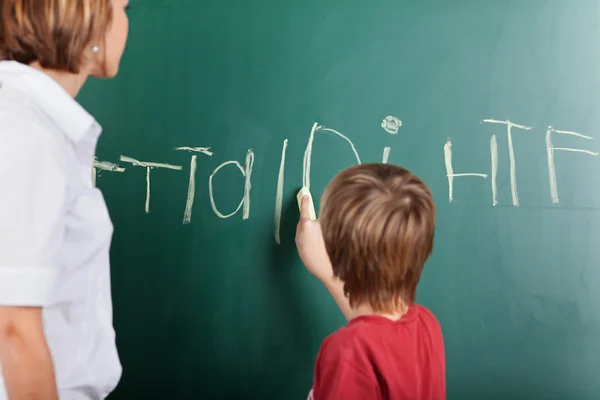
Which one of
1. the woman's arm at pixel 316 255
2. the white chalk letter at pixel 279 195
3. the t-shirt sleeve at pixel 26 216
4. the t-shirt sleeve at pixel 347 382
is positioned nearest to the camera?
the t-shirt sleeve at pixel 26 216

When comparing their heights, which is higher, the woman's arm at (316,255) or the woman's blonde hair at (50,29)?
the woman's blonde hair at (50,29)

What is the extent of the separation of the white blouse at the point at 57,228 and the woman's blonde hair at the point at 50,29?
0.09 ft

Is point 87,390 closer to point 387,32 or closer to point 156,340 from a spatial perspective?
point 156,340

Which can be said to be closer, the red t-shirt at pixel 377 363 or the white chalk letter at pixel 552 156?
the red t-shirt at pixel 377 363

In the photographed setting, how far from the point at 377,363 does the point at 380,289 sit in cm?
12

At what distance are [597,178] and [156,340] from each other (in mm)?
999

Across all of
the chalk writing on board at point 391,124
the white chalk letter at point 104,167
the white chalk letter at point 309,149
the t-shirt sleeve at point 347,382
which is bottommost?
the t-shirt sleeve at point 347,382

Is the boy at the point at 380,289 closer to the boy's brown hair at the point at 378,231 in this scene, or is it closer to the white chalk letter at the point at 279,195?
the boy's brown hair at the point at 378,231

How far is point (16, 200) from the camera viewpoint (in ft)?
1.85

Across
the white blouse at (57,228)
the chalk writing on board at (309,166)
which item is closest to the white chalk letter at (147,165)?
the chalk writing on board at (309,166)

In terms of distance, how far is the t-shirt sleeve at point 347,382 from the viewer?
2.32 feet

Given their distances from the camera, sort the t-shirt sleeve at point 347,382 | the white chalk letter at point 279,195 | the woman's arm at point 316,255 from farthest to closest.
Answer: the white chalk letter at point 279,195 < the woman's arm at point 316,255 < the t-shirt sleeve at point 347,382

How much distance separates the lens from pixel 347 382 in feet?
2.32

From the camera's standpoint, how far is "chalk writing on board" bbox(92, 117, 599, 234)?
1003 mm
